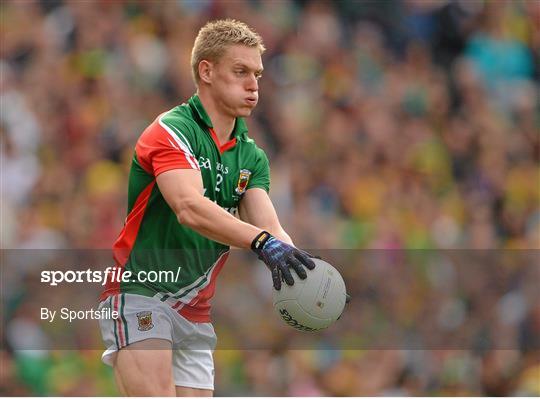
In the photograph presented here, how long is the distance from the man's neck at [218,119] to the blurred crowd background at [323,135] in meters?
3.52

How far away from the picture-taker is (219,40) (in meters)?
5.31

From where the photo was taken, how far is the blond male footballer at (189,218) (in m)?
4.93

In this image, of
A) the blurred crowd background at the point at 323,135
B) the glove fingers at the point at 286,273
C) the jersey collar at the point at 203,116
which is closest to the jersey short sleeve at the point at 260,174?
the jersey collar at the point at 203,116

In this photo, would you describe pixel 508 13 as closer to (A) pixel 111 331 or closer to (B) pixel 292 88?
(B) pixel 292 88

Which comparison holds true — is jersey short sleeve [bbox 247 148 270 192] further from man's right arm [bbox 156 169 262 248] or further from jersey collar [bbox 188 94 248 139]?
man's right arm [bbox 156 169 262 248]

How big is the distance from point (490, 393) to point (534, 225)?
193 cm

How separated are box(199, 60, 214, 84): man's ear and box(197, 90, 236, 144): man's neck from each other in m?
0.07

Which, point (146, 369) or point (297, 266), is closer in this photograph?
point (297, 266)

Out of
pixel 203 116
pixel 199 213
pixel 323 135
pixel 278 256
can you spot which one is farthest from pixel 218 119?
pixel 323 135

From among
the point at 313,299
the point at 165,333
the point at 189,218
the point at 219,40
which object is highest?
the point at 219,40

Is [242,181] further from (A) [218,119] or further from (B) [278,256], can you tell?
(B) [278,256]

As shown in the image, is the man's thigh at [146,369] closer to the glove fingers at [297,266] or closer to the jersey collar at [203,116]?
the glove fingers at [297,266]

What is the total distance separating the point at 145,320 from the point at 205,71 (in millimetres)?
1245

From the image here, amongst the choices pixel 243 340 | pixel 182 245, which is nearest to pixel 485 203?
pixel 243 340
